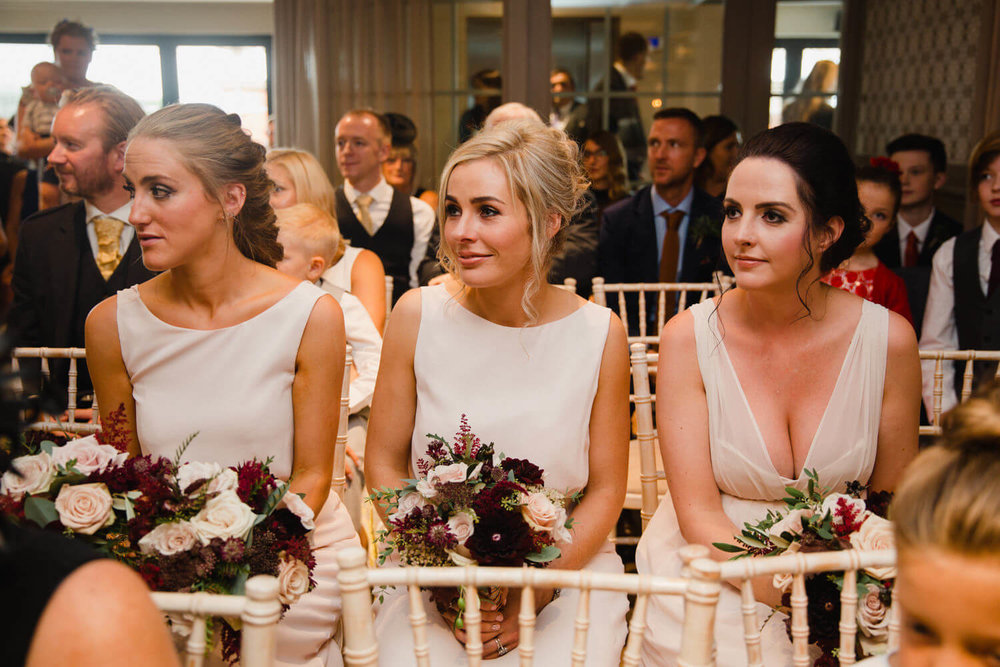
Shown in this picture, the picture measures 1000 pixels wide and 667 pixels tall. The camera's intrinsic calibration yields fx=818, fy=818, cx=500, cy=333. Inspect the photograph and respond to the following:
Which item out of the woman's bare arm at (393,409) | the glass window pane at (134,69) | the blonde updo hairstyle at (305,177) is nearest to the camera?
the woman's bare arm at (393,409)

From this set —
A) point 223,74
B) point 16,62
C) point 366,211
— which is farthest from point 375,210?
point 16,62

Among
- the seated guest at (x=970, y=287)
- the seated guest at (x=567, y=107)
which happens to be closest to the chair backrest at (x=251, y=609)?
the seated guest at (x=970, y=287)

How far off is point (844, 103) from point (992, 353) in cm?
495

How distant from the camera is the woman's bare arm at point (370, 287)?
331cm

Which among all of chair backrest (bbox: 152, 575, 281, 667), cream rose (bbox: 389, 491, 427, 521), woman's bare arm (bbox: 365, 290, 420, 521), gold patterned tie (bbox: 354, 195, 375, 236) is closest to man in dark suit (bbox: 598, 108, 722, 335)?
gold patterned tie (bbox: 354, 195, 375, 236)

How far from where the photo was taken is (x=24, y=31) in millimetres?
10000

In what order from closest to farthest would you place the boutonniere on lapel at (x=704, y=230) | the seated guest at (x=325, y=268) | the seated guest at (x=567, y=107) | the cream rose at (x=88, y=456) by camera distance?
the cream rose at (x=88, y=456) < the seated guest at (x=325, y=268) < the boutonniere on lapel at (x=704, y=230) < the seated guest at (x=567, y=107)

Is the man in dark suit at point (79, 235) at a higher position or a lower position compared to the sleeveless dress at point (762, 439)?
higher

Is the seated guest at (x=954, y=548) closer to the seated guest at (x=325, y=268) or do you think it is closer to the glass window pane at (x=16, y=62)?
the seated guest at (x=325, y=268)

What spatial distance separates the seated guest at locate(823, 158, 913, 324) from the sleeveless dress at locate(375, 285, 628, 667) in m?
1.44

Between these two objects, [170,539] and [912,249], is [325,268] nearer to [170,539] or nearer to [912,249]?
[170,539]

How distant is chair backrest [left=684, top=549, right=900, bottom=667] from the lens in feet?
3.50

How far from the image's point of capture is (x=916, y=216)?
4.29 metres

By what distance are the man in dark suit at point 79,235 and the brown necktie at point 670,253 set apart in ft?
8.25
